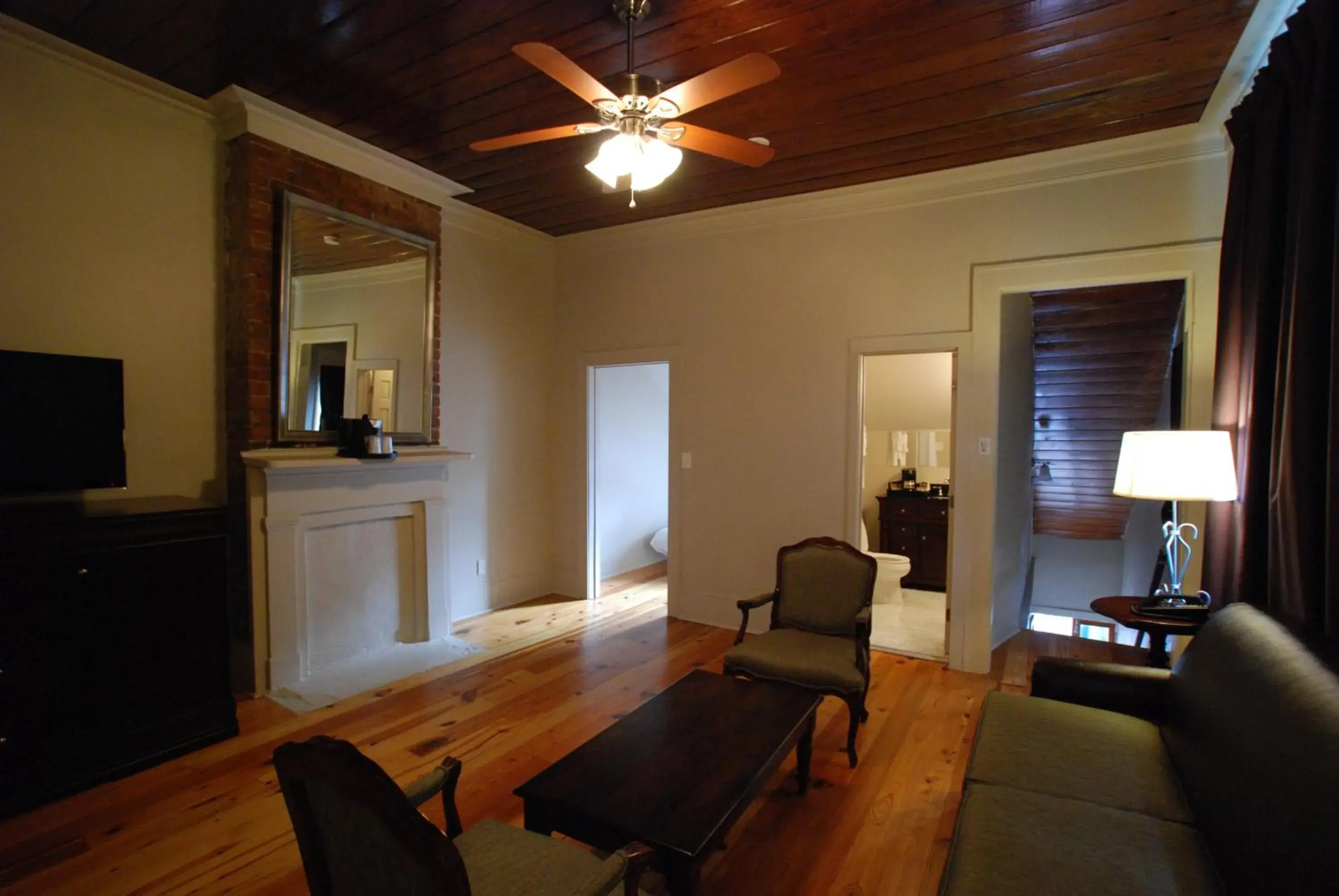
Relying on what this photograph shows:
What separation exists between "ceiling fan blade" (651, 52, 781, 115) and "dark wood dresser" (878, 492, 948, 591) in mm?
4663

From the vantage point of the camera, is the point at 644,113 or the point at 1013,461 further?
the point at 1013,461

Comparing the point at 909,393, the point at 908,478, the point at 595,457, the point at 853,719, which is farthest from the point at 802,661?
the point at 909,393

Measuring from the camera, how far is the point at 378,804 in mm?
1021

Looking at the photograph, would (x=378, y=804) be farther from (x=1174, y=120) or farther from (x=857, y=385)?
(x=1174, y=120)

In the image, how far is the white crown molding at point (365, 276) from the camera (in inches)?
143

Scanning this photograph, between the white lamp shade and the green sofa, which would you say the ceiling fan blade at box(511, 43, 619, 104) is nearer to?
the green sofa

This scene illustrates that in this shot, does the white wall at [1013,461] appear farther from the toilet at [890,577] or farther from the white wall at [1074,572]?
the white wall at [1074,572]

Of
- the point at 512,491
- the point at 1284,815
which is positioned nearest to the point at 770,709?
the point at 1284,815

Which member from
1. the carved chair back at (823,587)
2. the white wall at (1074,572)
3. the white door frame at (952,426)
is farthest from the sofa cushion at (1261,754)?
the white wall at (1074,572)

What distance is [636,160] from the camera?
7.69ft

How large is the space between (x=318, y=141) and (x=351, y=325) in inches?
39.7

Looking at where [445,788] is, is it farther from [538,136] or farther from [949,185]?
[949,185]

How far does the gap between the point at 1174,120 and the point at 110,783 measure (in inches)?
221

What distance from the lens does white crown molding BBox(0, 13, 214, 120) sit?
9.02 feet
